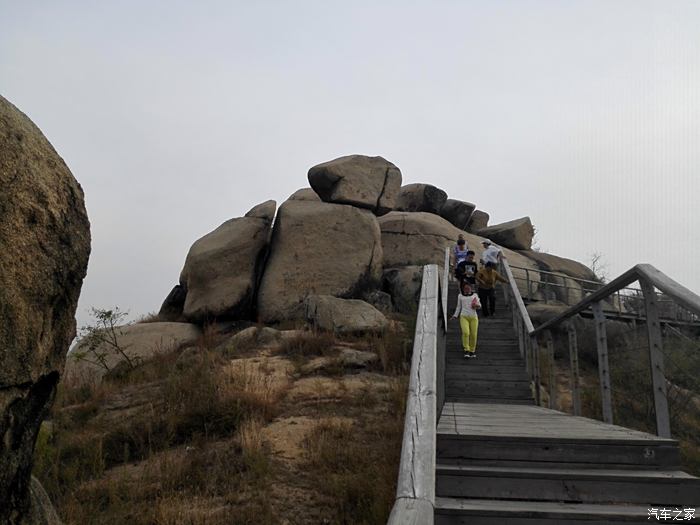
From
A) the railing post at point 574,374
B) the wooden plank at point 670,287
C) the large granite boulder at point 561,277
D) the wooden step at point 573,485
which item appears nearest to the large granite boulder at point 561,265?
the large granite boulder at point 561,277

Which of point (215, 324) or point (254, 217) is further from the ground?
point (254, 217)

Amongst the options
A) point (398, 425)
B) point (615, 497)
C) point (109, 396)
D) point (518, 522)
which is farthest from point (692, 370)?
point (109, 396)

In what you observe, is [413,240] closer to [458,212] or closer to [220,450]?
[458,212]

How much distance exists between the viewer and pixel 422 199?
23750 millimetres

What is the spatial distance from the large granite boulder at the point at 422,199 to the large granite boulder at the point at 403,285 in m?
Result: 6.68

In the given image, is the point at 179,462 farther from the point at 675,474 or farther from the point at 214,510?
the point at 675,474

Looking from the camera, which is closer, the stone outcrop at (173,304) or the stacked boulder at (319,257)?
the stacked boulder at (319,257)

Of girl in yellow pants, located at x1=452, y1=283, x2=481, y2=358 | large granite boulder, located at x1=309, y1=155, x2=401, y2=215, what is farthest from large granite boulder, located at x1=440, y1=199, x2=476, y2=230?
girl in yellow pants, located at x1=452, y1=283, x2=481, y2=358

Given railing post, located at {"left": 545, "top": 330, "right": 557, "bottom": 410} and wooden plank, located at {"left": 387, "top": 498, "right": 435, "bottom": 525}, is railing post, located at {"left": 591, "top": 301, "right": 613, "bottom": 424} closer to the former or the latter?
railing post, located at {"left": 545, "top": 330, "right": 557, "bottom": 410}

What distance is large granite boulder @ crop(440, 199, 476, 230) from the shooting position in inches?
969

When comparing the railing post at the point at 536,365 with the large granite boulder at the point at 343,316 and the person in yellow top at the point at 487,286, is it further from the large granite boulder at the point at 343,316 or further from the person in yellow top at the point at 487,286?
the large granite boulder at the point at 343,316

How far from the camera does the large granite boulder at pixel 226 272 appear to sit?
15.7 metres

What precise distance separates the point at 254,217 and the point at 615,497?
1574 cm

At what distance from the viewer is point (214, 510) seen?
14.5 ft
